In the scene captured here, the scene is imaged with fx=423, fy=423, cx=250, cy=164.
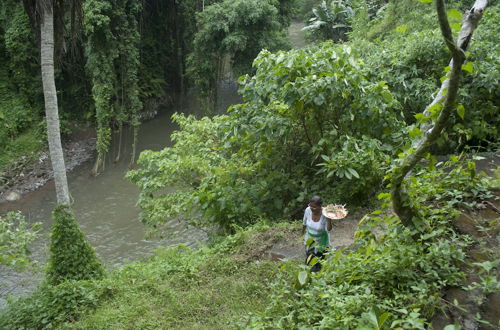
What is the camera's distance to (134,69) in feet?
50.8

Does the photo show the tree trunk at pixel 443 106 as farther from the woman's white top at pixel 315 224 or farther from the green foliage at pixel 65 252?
the green foliage at pixel 65 252

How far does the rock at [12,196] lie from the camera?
1327 centimetres

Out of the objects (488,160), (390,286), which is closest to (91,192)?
(488,160)

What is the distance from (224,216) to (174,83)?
599 inches

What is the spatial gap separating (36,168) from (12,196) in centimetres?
159

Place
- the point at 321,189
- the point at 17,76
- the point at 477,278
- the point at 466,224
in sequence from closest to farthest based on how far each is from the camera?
1. the point at 477,278
2. the point at 466,224
3. the point at 321,189
4. the point at 17,76

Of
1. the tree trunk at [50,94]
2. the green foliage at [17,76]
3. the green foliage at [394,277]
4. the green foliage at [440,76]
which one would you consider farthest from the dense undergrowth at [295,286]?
the green foliage at [17,76]

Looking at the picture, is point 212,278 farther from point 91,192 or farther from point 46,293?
point 91,192

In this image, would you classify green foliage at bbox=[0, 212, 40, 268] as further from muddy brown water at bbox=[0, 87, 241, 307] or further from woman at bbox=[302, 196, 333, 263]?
woman at bbox=[302, 196, 333, 263]

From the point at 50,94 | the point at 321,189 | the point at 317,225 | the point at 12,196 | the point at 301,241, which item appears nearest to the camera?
the point at 317,225

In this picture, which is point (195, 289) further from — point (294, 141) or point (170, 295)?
point (294, 141)

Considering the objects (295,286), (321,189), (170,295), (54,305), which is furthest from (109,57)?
(295,286)

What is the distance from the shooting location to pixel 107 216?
12125mm

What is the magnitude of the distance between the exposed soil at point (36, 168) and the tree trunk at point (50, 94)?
26.4ft
